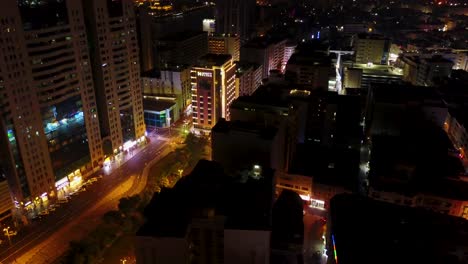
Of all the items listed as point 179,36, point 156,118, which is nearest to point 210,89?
point 156,118

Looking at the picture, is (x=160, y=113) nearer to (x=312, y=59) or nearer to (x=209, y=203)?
(x=312, y=59)

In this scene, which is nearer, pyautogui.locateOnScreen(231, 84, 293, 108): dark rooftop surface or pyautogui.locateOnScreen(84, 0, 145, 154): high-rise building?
pyautogui.locateOnScreen(84, 0, 145, 154): high-rise building

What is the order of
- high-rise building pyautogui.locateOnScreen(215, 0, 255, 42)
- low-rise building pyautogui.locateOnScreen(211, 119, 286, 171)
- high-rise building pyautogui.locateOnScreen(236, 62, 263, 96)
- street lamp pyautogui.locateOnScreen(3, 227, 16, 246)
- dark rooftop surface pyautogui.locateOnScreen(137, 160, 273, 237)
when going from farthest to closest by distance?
high-rise building pyautogui.locateOnScreen(215, 0, 255, 42), high-rise building pyautogui.locateOnScreen(236, 62, 263, 96), low-rise building pyautogui.locateOnScreen(211, 119, 286, 171), street lamp pyautogui.locateOnScreen(3, 227, 16, 246), dark rooftop surface pyautogui.locateOnScreen(137, 160, 273, 237)

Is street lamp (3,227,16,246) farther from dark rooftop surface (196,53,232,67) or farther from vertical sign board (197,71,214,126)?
dark rooftop surface (196,53,232,67)

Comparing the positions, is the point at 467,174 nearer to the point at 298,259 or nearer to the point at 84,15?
the point at 298,259

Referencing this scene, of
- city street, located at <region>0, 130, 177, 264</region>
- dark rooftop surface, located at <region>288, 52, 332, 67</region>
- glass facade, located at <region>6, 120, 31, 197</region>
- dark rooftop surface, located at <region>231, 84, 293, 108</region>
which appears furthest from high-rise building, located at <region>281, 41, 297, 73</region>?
glass facade, located at <region>6, 120, 31, 197</region>

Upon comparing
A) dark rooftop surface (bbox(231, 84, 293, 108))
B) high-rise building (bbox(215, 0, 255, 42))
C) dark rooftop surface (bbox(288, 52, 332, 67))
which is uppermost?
high-rise building (bbox(215, 0, 255, 42))
